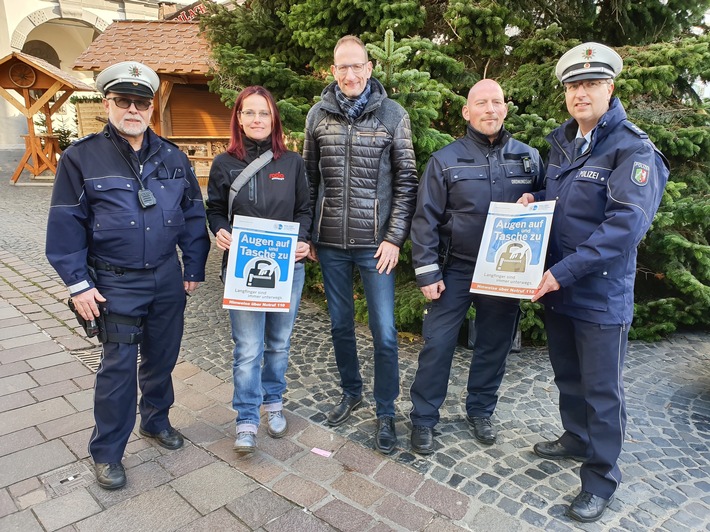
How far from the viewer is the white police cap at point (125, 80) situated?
2.79 meters

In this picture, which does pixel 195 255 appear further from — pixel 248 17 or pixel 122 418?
pixel 248 17

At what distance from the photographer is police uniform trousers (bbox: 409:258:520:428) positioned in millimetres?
3293

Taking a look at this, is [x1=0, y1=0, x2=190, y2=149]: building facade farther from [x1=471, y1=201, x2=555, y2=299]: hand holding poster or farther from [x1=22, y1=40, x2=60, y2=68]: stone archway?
[x1=471, y1=201, x2=555, y2=299]: hand holding poster

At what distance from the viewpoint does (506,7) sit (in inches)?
194

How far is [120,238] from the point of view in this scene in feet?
9.27

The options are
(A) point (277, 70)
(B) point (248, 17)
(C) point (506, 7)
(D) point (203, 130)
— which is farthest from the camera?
(D) point (203, 130)

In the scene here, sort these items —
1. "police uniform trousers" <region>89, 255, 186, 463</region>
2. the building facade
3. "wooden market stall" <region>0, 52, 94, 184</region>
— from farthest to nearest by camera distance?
the building facade, "wooden market stall" <region>0, 52, 94, 184</region>, "police uniform trousers" <region>89, 255, 186, 463</region>

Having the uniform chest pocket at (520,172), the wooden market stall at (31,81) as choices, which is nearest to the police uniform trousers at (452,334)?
the uniform chest pocket at (520,172)

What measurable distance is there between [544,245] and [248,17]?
5199mm

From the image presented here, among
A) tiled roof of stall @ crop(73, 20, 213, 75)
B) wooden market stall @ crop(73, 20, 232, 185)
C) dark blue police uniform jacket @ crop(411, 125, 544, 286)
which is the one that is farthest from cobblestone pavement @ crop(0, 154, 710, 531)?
tiled roof of stall @ crop(73, 20, 213, 75)

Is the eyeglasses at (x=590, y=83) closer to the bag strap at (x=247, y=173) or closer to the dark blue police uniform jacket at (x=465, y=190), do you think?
the dark blue police uniform jacket at (x=465, y=190)

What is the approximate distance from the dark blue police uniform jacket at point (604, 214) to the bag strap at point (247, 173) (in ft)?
5.62

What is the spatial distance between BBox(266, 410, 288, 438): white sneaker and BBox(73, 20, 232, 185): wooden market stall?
757 cm

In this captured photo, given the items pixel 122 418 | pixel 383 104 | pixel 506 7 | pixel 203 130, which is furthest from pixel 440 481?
pixel 203 130
